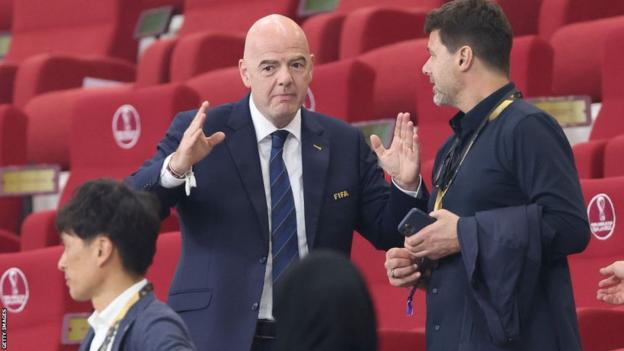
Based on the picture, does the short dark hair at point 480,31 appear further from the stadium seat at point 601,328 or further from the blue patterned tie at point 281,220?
the stadium seat at point 601,328

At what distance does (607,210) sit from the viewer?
244 centimetres

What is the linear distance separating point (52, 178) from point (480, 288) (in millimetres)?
1837

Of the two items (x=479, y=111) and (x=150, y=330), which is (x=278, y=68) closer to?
(x=479, y=111)

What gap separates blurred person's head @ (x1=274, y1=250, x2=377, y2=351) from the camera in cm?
114

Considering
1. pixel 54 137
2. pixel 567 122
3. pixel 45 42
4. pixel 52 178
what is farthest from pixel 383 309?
pixel 45 42

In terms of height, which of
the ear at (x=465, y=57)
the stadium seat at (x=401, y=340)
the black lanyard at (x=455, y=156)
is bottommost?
the stadium seat at (x=401, y=340)

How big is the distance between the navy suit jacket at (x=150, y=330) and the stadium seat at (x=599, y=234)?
108cm

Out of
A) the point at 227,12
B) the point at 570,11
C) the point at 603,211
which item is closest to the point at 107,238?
the point at 603,211

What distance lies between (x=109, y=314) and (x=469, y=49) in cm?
57

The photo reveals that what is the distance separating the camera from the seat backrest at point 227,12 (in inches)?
162

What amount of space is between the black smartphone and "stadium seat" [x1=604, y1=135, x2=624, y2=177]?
0.87 meters

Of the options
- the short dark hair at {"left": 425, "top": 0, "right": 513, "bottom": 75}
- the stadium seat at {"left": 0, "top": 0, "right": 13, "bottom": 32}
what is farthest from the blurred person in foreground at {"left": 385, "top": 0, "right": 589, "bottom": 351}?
the stadium seat at {"left": 0, "top": 0, "right": 13, "bottom": 32}

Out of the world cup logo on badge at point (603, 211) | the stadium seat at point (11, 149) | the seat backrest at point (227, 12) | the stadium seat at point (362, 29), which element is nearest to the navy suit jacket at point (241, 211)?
the world cup logo on badge at point (603, 211)

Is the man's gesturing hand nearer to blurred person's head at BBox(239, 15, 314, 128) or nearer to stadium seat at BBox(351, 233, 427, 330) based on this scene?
blurred person's head at BBox(239, 15, 314, 128)
